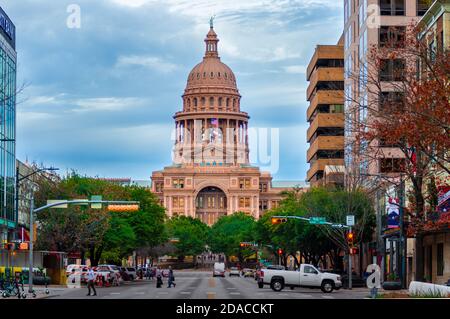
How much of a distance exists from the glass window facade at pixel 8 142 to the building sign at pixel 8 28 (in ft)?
3.15

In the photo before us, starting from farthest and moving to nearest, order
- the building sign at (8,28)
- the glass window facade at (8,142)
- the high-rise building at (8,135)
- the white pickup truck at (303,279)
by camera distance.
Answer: the building sign at (8,28), the high-rise building at (8,135), the glass window facade at (8,142), the white pickup truck at (303,279)

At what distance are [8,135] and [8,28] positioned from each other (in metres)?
9.55

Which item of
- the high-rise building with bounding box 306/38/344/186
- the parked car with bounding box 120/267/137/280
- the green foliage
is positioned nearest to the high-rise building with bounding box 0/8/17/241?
the green foliage

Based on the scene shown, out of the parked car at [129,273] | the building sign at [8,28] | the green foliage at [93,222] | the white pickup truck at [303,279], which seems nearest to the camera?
the white pickup truck at [303,279]

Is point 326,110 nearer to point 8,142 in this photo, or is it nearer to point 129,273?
point 129,273

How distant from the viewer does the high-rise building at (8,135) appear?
82312mm

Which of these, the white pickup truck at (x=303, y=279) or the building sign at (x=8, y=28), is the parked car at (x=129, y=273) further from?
the white pickup truck at (x=303, y=279)

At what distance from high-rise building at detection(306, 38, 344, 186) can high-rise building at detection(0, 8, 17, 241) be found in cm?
4227

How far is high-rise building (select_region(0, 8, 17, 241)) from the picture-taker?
270ft

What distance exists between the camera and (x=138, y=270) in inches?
Answer: 4412

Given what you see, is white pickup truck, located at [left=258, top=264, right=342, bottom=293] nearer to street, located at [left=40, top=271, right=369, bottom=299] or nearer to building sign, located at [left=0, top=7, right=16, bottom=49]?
street, located at [left=40, top=271, right=369, bottom=299]

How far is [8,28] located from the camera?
A: 8531cm

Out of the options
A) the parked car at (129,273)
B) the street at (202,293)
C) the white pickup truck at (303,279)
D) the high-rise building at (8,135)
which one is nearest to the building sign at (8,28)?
the high-rise building at (8,135)

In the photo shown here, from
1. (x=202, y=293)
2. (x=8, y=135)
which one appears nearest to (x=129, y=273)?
(x=8, y=135)
